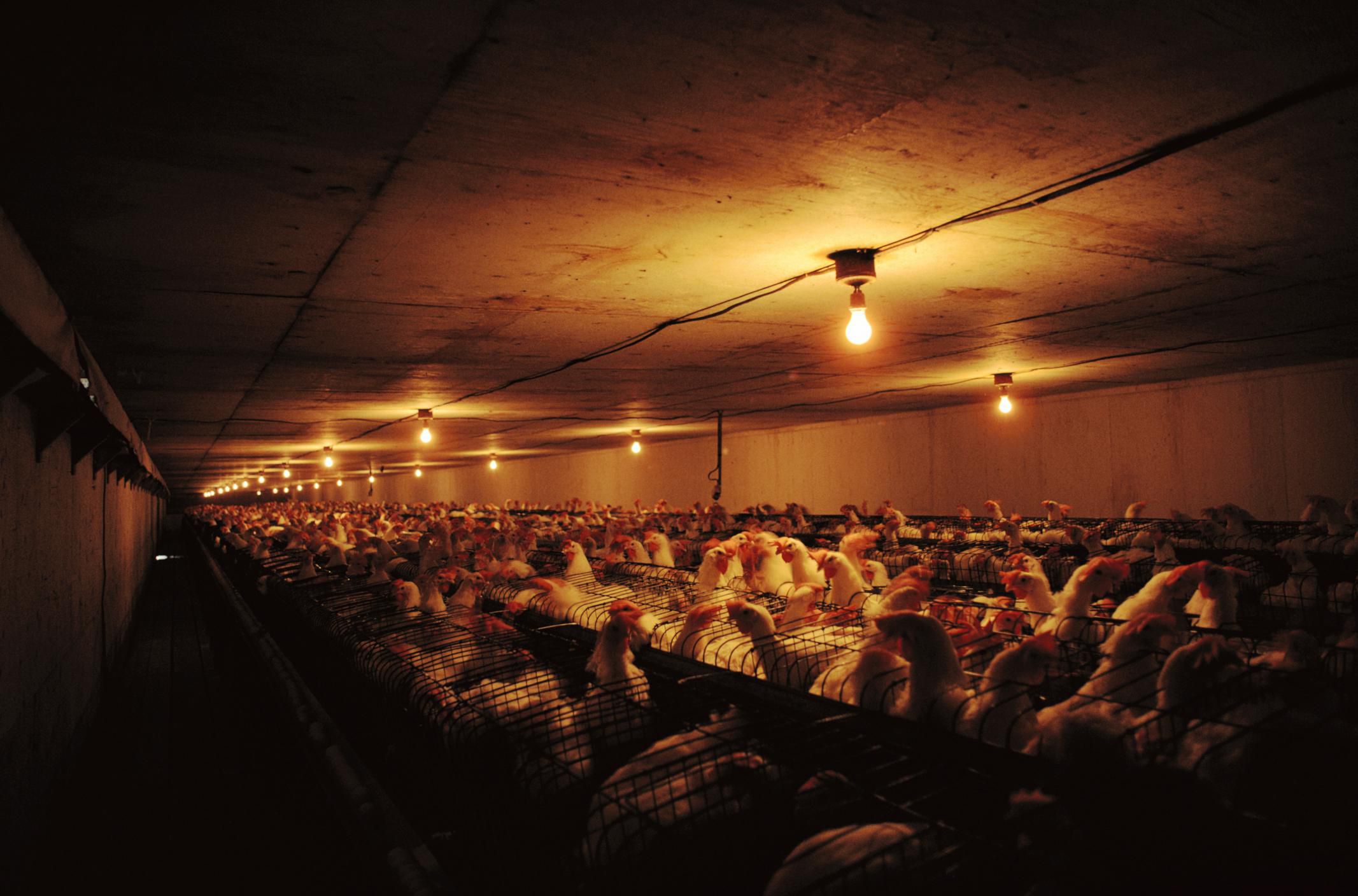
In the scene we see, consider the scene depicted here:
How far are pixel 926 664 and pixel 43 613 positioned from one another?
547cm

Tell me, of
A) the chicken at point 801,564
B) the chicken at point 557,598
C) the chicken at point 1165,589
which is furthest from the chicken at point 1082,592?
the chicken at point 557,598

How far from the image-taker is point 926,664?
232 centimetres

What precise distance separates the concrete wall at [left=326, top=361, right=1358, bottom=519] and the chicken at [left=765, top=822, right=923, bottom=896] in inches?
372

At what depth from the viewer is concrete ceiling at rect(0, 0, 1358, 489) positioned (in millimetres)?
1667

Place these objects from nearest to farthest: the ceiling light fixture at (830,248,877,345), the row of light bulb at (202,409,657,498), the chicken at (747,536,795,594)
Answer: the ceiling light fixture at (830,248,877,345) < the chicken at (747,536,795,594) < the row of light bulb at (202,409,657,498)

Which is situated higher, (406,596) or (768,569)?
(768,569)

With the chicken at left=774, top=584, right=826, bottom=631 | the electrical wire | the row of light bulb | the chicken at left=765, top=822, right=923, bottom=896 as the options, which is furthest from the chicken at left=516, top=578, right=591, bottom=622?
the row of light bulb

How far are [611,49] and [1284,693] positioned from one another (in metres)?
2.66

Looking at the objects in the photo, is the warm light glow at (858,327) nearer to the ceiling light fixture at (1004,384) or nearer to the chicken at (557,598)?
the chicken at (557,598)

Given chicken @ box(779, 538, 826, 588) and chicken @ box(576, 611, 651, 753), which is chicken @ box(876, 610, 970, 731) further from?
chicken @ box(779, 538, 826, 588)

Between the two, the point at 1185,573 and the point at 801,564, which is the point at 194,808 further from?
the point at 1185,573

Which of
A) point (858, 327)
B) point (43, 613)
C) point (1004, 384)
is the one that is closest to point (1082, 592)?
point (858, 327)

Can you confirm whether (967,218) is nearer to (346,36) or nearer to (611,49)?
(611,49)

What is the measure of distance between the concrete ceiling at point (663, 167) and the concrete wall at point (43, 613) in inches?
40.2
